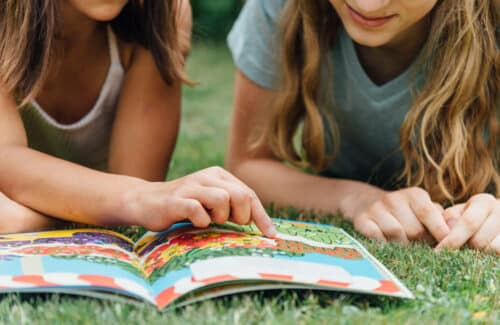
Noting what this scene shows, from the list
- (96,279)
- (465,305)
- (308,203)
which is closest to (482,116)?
(308,203)

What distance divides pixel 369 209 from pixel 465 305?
0.44m

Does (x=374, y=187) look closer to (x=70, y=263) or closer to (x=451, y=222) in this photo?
(x=451, y=222)

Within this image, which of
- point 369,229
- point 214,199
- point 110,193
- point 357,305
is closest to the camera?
point 357,305

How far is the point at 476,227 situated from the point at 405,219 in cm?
13

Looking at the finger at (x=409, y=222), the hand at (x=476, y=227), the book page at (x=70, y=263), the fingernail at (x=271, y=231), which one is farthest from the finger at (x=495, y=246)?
the book page at (x=70, y=263)

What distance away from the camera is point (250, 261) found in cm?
117

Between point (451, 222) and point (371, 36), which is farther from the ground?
point (371, 36)

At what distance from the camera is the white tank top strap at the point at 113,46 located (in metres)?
1.82

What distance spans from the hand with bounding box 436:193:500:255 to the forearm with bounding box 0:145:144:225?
58 centimetres

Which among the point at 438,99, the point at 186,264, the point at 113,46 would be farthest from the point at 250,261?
the point at 113,46

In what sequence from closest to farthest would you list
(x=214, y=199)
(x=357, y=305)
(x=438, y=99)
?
(x=357, y=305), (x=214, y=199), (x=438, y=99)

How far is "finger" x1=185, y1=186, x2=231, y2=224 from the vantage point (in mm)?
1257

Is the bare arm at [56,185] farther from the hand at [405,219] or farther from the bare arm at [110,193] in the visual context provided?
the hand at [405,219]

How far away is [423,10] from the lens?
5.18ft
